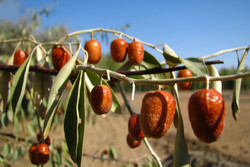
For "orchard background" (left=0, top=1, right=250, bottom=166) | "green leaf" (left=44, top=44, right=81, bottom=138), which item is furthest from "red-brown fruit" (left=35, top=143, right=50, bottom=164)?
"green leaf" (left=44, top=44, right=81, bottom=138)

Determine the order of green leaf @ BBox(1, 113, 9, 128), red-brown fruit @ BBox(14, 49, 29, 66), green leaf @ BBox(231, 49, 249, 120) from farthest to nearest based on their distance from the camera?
green leaf @ BBox(1, 113, 9, 128) → red-brown fruit @ BBox(14, 49, 29, 66) → green leaf @ BBox(231, 49, 249, 120)

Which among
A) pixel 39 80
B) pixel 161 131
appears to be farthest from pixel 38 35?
pixel 161 131

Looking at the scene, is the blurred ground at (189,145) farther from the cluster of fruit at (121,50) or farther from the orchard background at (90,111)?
the cluster of fruit at (121,50)

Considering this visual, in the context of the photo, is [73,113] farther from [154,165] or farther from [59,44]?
[154,165]

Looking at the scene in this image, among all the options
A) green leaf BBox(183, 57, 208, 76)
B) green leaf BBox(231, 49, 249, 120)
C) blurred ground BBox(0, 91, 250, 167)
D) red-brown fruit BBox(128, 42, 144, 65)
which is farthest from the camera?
blurred ground BBox(0, 91, 250, 167)

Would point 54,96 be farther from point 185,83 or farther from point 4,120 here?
point 4,120

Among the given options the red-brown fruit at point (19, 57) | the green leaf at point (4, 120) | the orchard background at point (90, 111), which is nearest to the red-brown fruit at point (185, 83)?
the orchard background at point (90, 111)

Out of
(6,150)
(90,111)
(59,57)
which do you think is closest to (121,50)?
(59,57)

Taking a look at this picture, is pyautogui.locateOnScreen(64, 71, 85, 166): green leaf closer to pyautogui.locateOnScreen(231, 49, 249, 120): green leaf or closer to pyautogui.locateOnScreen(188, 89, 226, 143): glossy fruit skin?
pyautogui.locateOnScreen(188, 89, 226, 143): glossy fruit skin
